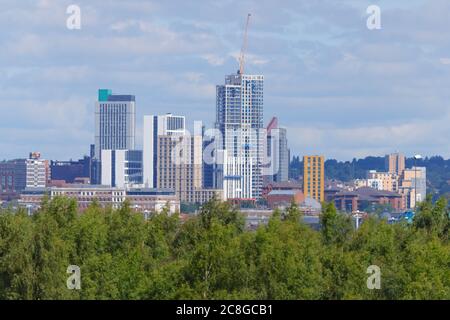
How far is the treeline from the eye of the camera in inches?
1651

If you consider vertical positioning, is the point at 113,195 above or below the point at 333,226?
above

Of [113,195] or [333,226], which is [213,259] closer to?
[333,226]

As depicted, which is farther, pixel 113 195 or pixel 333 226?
pixel 113 195

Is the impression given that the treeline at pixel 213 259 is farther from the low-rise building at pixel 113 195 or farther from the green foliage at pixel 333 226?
the low-rise building at pixel 113 195

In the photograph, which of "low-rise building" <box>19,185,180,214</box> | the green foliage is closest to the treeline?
the green foliage

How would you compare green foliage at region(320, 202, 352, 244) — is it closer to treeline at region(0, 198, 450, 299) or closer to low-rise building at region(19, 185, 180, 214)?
treeline at region(0, 198, 450, 299)

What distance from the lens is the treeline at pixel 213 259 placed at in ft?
138

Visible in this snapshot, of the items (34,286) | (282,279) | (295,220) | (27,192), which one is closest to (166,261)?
(295,220)

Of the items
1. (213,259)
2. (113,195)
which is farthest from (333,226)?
(113,195)

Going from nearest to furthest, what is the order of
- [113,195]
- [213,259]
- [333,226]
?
[213,259], [333,226], [113,195]

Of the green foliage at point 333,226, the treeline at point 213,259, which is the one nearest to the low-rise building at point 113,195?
the green foliage at point 333,226

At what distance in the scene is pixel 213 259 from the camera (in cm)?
4197

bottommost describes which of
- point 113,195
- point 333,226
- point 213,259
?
point 213,259

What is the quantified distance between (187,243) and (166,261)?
2.52 meters
